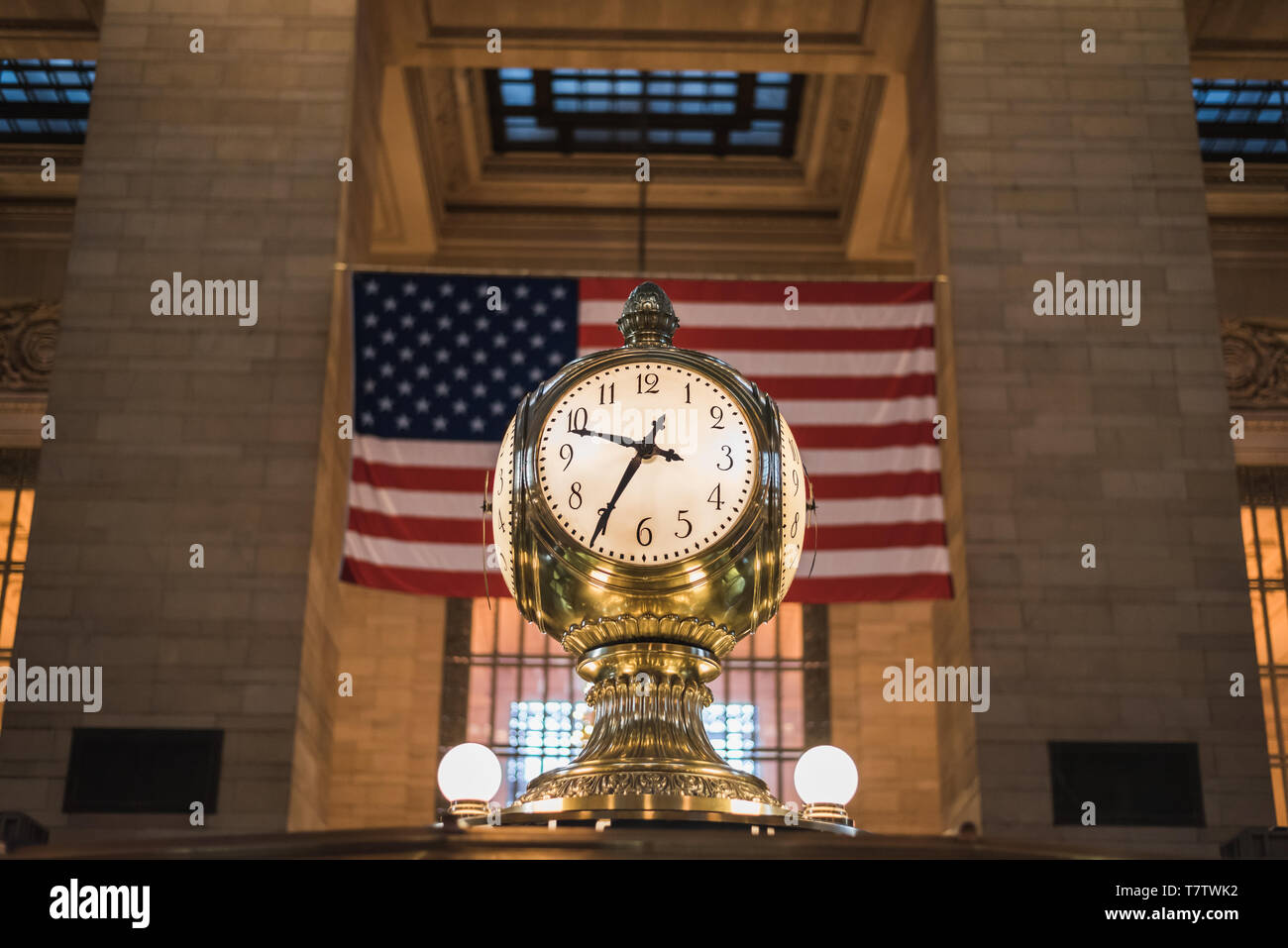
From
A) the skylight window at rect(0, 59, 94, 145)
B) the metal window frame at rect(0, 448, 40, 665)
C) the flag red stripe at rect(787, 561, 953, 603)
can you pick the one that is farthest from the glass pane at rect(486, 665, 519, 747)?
the skylight window at rect(0, 59, 94, 145)

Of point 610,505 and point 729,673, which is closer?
point 610,505

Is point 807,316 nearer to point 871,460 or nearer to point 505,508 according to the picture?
point 871,460

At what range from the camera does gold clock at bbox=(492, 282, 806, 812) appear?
1381 millimetres

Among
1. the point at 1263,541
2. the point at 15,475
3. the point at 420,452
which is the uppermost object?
the point at 15,475

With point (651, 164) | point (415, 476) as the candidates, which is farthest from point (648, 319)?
point (651, 164)

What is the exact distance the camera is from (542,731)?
48.2 feet

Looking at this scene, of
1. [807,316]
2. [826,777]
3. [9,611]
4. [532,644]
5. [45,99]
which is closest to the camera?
[826,777]

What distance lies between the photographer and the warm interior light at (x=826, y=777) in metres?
1.75

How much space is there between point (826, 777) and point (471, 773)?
1.46 ft

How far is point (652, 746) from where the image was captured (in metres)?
1.37

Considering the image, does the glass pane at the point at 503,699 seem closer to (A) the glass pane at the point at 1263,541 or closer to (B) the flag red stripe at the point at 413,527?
(B) the flag red stripe at the point at 413,527

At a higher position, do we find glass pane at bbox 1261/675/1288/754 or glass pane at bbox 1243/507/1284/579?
glass pane at bbox 1243/507/1284/579

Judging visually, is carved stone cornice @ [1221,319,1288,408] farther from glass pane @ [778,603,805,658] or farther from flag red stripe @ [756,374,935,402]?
flag red stripe @ [756,374,935,402]

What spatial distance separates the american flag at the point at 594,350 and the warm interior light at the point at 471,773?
6579 millimetres
